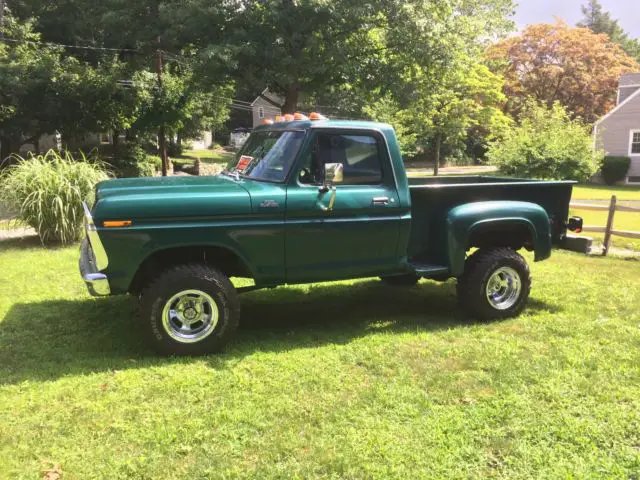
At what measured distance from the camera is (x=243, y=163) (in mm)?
5277

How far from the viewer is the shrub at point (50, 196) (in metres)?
8.84

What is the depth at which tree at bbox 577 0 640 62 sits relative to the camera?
67625 mm

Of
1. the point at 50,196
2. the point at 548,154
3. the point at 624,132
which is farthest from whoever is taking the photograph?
the point at 624,132

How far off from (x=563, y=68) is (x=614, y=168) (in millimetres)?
16228

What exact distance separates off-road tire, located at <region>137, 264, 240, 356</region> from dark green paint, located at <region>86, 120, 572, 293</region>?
0.21 m

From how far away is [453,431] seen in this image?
11.3ft

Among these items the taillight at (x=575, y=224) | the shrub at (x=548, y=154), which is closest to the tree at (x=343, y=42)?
the shrub at (x=548, y=154)

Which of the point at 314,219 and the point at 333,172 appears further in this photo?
the point at 314,219

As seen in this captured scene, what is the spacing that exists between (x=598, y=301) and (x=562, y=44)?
133ft

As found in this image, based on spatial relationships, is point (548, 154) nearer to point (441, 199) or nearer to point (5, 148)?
point (441, 199)

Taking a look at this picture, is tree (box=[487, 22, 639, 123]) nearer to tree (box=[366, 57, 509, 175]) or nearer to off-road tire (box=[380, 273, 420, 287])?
tree (box=[366, 57, 509, 175])

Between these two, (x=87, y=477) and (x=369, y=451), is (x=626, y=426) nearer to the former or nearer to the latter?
(x=369, y=451)

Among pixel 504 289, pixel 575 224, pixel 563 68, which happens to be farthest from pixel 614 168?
pixel 504 289

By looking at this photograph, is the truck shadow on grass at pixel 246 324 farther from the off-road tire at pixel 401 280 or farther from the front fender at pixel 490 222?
the front fender at pixel 490 222
